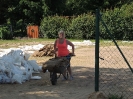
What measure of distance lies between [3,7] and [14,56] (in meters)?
30.1

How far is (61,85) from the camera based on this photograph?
8539mm

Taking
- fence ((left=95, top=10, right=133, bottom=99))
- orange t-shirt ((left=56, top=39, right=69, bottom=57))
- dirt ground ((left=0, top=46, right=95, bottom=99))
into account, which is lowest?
dirt ground ((left=0, top=46, right=95, bottom=99))

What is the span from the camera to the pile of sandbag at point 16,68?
8870mm

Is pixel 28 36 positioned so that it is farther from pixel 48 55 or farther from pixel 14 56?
pixel 14 56

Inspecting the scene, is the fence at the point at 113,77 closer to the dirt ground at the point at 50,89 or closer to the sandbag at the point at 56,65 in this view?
the dirt ground at the point at 50,89

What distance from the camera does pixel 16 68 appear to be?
365 inches

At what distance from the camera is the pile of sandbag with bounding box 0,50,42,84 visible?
887 centimetres

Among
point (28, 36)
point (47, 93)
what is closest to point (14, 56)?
point (47, 93)

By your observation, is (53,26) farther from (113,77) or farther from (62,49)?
(62,49)

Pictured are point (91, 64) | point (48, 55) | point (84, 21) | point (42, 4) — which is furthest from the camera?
point (42, 4)

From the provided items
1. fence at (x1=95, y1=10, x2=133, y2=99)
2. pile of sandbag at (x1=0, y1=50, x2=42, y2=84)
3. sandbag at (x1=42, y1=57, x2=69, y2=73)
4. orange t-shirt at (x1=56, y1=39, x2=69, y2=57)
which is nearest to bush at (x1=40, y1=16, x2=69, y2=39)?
fence at (x1=95, y1=10, x2=133, y2=99)

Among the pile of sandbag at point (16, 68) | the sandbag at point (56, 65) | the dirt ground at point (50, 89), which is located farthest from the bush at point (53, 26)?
the sandbag at point (56, 65)

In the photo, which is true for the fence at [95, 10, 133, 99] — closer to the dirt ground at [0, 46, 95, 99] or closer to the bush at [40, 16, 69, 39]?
the dirt ground at [0, 46, 95, 99]

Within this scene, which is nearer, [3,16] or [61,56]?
[61,56]
